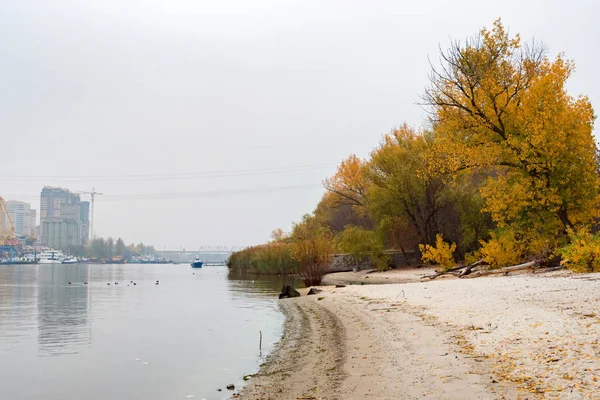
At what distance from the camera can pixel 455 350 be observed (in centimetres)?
1014

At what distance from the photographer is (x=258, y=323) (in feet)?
69.6

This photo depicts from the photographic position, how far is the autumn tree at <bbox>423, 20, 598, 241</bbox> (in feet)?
Answer: 85.3

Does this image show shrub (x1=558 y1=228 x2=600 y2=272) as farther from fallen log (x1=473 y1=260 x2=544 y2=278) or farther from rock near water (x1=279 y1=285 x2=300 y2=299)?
rock near water (x1=279 y1=285 x2=300 y2=299)

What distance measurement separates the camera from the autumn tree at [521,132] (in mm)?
25984

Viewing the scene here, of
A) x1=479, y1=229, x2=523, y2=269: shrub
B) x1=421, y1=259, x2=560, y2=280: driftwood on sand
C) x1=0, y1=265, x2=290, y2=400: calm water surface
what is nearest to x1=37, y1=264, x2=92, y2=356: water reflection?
x1=0, y1=265, x2=290, y2=400: calm water surface

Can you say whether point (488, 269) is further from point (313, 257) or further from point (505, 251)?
point (313, 257)

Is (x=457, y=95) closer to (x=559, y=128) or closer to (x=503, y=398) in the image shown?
(x=559, y=128)

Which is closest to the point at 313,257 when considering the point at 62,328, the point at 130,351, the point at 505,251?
the point at 505,251

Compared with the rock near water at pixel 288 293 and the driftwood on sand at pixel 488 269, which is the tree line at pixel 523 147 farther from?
the rock near water at pixel 288 293

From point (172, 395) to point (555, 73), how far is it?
25.0m

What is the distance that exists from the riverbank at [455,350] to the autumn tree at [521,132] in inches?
362

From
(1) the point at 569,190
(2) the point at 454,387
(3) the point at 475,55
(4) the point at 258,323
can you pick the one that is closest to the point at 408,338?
(2) the point at 454,387

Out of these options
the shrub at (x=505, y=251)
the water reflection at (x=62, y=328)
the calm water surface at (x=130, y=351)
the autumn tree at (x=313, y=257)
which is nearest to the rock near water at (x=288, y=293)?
the calm water surface at (x=130, y=351)

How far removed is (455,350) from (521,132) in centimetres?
1966
